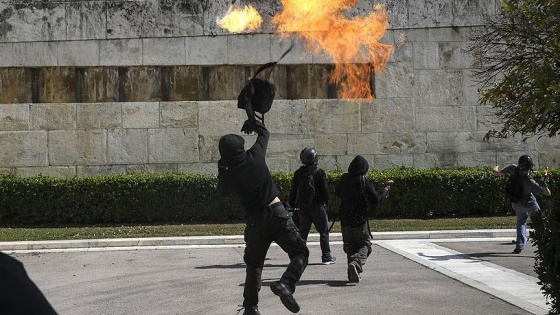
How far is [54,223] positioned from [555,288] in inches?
563

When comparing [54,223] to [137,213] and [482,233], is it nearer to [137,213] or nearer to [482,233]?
[137,213]

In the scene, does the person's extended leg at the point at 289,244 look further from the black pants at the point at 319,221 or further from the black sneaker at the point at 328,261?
the black sneaker at the point at 328,261

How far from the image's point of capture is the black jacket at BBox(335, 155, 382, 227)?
32.6 ft

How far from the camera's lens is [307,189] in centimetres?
1160

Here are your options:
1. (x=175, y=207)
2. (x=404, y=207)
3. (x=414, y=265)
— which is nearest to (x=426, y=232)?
(x=404, y=207)

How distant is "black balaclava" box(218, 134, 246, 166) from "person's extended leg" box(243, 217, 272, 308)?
61 centimetres

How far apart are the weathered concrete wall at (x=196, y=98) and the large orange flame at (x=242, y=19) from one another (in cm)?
26

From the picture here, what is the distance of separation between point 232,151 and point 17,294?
18.9 feet

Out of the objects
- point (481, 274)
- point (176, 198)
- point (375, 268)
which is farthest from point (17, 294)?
point (176, 198)

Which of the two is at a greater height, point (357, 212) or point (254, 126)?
point (254, 126)

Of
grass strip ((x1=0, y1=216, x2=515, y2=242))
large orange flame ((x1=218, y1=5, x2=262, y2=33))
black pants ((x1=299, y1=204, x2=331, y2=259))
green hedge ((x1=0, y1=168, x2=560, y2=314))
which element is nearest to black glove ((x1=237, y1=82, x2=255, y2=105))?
black pants ((x1=299, y1=204, x2=331, y2=259))

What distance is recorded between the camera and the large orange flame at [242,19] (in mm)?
17684

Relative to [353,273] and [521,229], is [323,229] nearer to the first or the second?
[353,273]

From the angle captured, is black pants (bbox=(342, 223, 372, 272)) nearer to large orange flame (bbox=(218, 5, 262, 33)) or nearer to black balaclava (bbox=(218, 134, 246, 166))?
black balaclava (bbox=(218, 134, 246, 166))
